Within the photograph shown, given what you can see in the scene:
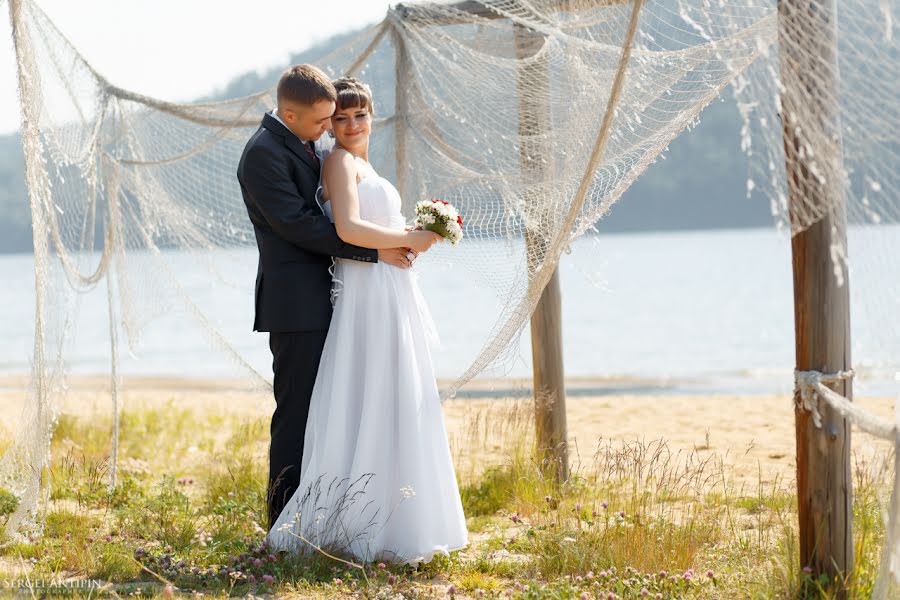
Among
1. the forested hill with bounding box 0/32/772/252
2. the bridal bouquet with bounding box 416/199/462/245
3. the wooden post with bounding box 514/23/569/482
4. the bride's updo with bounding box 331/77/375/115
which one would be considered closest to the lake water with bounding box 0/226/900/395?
the wooden post with bounding box 514/23/569/482

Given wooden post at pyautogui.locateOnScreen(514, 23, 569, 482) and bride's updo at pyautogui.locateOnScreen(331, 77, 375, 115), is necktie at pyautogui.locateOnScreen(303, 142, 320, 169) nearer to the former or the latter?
bride's updo at pyautogui.locateOnScreen(331, 77, 375, 115)

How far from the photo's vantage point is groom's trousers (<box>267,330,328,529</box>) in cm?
404

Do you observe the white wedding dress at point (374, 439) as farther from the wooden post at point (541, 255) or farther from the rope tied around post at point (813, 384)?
the rope tied around post at point (813, 384)

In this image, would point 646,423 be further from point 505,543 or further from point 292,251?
point 292,251

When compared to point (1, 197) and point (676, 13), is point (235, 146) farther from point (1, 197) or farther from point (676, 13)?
point (1, 197)

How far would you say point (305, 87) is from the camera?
3.81 metres

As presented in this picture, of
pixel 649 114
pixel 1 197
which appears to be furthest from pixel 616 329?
pixel 1 197

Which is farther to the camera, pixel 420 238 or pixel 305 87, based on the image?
pixel 420 238

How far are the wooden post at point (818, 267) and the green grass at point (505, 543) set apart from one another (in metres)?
0.13

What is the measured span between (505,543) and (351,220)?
1651 millimetres

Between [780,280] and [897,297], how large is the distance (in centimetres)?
3495

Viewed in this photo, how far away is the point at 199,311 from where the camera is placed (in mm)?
5918

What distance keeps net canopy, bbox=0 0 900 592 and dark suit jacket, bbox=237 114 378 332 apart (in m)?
0.72

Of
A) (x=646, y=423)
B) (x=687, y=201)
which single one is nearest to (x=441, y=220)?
(x=646, y=423)
